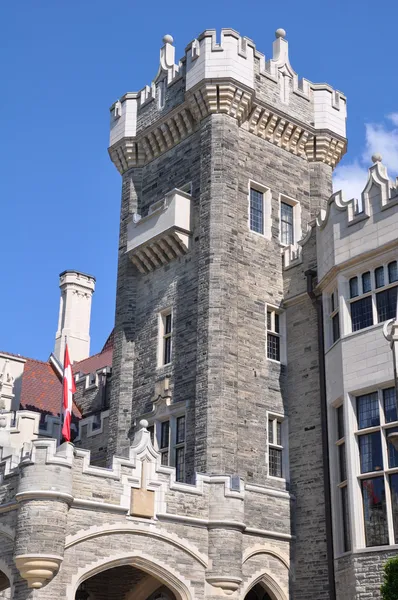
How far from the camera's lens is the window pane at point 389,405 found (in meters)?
19.1

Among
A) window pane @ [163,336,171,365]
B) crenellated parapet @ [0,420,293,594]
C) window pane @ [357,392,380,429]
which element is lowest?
crenellated parapet @ [0,420,293,594]

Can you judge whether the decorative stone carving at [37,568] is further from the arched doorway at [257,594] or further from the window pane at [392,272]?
the window pane at [392,272]

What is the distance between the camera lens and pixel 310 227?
2481cm

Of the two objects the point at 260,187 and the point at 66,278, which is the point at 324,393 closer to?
the point at 260,187

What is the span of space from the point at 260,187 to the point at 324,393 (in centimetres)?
689

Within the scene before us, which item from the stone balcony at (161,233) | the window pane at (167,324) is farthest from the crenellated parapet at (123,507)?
the stone balcony at (161,233)

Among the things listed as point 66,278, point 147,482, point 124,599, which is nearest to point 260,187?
point 147,482

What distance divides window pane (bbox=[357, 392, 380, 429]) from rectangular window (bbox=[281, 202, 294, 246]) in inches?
267

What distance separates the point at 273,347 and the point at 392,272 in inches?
185

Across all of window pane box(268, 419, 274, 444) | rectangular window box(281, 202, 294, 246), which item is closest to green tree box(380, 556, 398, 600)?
window pane box(268, 419, 274, 444)

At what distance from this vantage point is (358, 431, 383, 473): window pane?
1923cm

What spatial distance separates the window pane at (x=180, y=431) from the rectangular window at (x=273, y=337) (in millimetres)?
3061

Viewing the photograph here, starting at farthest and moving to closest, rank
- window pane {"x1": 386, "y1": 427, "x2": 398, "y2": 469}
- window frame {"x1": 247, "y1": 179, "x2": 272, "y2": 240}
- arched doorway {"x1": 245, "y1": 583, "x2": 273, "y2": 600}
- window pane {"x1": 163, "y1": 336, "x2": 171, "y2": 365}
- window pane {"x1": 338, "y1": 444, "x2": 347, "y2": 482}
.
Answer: window frame {"x1": 247, "y1": 179, "x2": 272, "y2": 240}
window pane {"x1": 163, "y1": 336, "x2": 171, "y2": 365}
arched doorway {"x1": 245, "y1": 583, "x2": 273, "y2": 600}
window pane {"x1": 338, "y1": 444, "x2": 347, "y2": 482}
window pane {"x1": 386, "y1": 427, "x2": 398, "y2": 469}

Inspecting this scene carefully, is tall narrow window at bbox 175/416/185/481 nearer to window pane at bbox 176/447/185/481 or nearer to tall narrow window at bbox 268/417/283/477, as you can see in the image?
window pane at bbox 176/447/185/481
